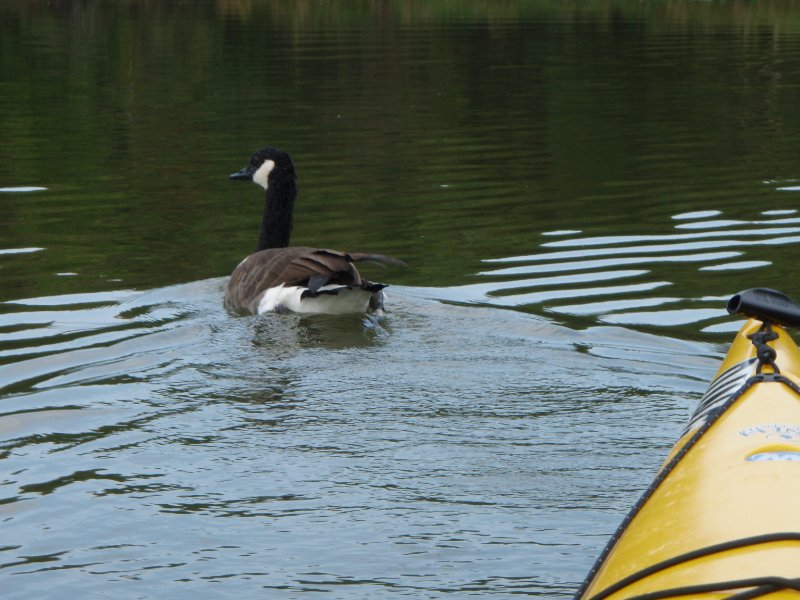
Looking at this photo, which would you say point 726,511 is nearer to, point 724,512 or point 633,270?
point 724,512

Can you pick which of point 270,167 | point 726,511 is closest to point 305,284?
point 270,167

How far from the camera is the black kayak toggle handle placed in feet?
19.8

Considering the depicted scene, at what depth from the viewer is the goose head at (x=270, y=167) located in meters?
11.4

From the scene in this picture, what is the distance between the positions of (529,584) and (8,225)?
32.3ft

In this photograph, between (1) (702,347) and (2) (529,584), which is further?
(1) (702,347)

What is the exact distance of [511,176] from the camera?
16.7m

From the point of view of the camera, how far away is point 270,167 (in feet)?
37.7

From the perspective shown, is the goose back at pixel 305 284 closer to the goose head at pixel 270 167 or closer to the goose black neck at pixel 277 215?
the goose black neck at pixel 277 215

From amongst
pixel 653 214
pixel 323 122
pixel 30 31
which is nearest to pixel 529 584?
pixel 653 214

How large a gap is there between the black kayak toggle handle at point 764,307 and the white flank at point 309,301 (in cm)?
400

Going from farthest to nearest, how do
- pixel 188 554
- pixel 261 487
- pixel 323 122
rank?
pixel 323 122
pixel 261 487
pixel 188 554

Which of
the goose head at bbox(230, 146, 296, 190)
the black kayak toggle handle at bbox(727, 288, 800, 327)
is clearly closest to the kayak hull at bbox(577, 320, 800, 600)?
the black kayak toggle handle at bbox(727, 288, 800, 327)

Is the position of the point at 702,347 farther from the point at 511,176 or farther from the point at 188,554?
the point at 511,176

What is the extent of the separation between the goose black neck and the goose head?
0.07 m
